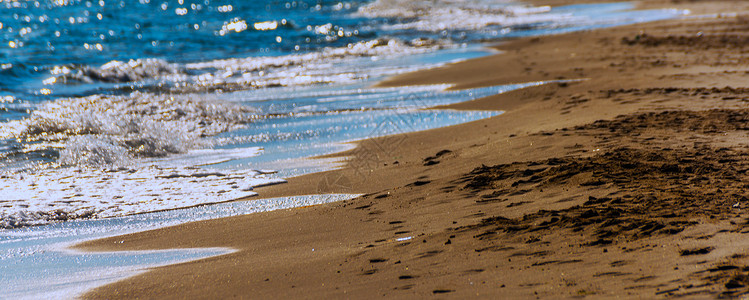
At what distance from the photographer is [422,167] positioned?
18.6 ft

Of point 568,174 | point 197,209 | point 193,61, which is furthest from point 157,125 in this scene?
point 193,61

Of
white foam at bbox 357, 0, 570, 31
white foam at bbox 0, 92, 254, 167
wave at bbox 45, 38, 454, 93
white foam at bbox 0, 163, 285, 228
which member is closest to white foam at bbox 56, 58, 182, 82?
wave at bbox 45, 38, 454, 93

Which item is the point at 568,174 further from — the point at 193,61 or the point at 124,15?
the point at 124,15

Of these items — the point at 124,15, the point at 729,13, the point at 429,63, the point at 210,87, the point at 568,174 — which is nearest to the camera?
the point at 568,174

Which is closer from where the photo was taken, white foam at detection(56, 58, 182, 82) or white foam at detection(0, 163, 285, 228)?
white foam at detection(0, 163, 285, 228)

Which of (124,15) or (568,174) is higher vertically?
(124,15)

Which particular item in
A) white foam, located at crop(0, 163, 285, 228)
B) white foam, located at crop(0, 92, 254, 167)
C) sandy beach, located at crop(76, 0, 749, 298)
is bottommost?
sandy beach, located at crop(76, 0, 749, 298)

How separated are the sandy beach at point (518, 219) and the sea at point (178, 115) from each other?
37 centimetres

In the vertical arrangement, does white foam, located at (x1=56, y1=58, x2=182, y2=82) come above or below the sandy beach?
above

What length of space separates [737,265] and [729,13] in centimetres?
1807

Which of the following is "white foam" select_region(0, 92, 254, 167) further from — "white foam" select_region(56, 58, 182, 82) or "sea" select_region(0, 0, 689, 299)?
"white foam" select_region(56, 58, 182, 82)

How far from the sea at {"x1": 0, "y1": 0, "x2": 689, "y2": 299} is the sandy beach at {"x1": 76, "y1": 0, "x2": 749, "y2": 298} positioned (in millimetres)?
368

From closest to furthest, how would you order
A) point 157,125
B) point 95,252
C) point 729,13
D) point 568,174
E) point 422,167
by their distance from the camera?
point 95,252 → point 568,174 → point 422,167 → point 157,125 → point 729,13

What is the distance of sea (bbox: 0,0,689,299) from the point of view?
192 inches
